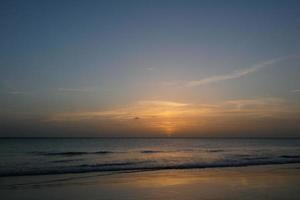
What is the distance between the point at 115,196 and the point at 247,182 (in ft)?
24.2

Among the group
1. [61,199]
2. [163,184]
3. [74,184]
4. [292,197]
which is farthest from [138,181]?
[292,197]

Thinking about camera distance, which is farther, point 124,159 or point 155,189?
point 124,159

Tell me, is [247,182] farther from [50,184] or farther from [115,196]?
[50,184]

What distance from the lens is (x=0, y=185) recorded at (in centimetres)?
1697

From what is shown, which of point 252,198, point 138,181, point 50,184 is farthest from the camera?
point 138,181

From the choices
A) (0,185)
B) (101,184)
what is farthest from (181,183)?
(0,185)

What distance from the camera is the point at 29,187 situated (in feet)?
53.3

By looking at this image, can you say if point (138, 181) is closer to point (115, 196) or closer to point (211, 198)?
point (115, 196)

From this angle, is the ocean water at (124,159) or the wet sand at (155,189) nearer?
the wet sand at (155,189)

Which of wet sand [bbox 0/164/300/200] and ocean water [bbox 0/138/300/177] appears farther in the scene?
ocean water [bbox 0/138/300/177]

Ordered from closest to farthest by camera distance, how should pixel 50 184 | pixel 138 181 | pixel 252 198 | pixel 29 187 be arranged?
pixel 252 198
pixel 29 187
pixel 50 184
pixel 138 181

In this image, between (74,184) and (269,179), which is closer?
(74,184)

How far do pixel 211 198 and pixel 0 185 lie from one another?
1011cm

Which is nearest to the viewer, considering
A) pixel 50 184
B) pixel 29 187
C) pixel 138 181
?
pixel 29 187
